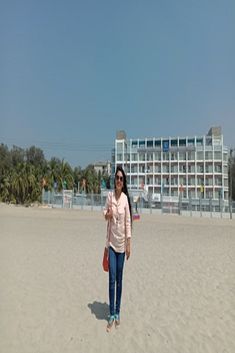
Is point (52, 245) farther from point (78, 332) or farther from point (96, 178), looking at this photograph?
point (96, 178)

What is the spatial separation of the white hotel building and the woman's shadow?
73851mm

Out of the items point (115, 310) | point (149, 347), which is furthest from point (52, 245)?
point (149, 347)

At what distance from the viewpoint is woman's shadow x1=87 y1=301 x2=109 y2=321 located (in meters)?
5.15

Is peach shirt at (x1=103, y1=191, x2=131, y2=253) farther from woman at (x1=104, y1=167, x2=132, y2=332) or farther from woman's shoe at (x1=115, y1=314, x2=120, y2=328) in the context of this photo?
woman's shoe at (x1=115, y1=314, x2=120, y2=328)

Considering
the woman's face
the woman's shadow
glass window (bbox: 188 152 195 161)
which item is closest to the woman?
the woman's face

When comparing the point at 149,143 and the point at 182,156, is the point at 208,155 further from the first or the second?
the point at 149,143

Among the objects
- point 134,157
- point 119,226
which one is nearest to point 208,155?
point 134,157

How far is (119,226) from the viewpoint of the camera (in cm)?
490

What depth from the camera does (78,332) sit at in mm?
4547

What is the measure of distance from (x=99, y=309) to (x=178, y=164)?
81839 millimetres

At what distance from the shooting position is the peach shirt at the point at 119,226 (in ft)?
16.1

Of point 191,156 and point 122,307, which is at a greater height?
point 191,156

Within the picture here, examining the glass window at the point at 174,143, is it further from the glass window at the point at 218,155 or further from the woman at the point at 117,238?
the woman at the point at 117,238

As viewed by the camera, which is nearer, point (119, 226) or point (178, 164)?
point (119, 226)
